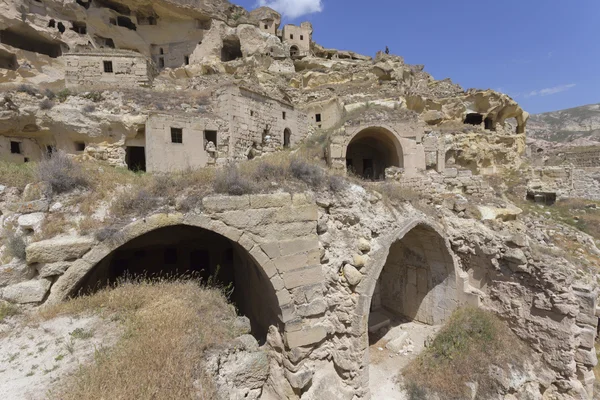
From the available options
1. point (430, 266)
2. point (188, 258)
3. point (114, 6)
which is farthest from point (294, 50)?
point (430, 266)

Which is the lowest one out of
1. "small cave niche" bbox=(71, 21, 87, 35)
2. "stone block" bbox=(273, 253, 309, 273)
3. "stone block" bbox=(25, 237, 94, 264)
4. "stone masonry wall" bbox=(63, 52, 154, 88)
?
"stone block" bbox=(273, 253, 309, 273)

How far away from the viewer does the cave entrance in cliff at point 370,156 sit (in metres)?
13.7

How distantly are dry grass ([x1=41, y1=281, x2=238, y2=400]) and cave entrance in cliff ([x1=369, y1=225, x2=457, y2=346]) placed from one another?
5.62 metres

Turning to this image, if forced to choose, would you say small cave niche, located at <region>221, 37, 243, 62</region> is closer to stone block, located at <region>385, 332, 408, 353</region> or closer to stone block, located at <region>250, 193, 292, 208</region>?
stone block, located at <region>250, 193, 292, 208</region>

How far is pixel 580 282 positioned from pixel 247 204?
7898 millimetres

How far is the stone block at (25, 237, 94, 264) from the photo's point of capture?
3811 mm

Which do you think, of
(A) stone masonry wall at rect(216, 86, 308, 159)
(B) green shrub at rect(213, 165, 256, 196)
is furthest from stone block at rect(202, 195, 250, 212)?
(A) stone masonry wall at rect(216, 86, 308, 159)

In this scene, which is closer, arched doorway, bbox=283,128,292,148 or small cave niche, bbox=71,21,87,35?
arched doorway, bbox=283,128,292,148

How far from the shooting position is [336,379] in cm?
542

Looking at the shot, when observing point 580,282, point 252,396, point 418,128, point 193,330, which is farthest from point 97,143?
point 580,282

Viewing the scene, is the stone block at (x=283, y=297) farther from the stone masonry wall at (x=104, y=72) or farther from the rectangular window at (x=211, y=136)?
the stone masonry wall at (x=104, y=72)

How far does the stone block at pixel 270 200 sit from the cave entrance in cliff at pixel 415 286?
407 centimetres

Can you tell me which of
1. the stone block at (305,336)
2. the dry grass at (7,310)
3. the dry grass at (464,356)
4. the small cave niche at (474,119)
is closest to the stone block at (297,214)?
the stone block at (305,336)

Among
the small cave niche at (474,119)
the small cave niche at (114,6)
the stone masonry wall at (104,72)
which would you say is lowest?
the small cave niche at (474,119)
